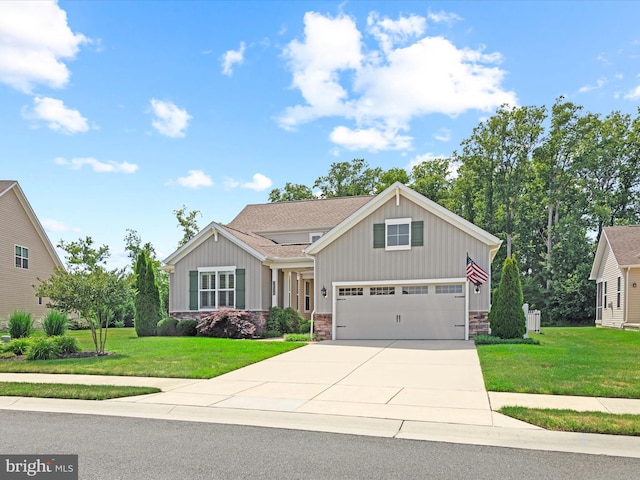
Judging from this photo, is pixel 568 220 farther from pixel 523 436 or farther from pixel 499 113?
pixel 523 436

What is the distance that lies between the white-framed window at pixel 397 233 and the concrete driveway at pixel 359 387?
540 cm

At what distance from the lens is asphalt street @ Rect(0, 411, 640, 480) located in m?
4.99

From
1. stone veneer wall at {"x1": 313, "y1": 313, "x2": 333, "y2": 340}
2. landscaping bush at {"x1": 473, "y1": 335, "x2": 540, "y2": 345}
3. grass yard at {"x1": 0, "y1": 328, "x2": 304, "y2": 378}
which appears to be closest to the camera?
grass yard at {"x1": 0, "y1": 328, "x2": 304, "y2": 378}

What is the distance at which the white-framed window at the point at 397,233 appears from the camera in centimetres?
1933

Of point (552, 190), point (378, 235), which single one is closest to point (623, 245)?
point (552, 190)

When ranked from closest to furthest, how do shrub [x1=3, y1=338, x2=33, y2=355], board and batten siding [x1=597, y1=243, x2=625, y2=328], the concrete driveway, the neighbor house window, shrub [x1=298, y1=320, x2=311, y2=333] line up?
the concrete driveway < shrub [x1=3, y1=338, x2=33, y2=355] < shrub [x1=298, y1=320, x2=311, y2=333] < board and batten siding [x1=597, y1=243, x2=625, y2=328] < the neighbor house window

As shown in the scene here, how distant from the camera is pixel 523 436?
622cm

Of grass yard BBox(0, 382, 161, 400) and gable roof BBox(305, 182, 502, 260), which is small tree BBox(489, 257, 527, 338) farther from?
grass yard BBox(0, 382, 161, 400)

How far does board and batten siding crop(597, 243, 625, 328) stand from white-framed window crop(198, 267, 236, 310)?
743 inches

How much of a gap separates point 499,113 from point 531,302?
14.5m

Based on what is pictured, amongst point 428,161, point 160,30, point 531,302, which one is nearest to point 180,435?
point 160,30

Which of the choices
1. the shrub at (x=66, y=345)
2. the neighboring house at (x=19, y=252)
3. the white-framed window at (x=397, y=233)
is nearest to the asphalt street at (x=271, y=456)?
the shrub at (x=66, y=345)

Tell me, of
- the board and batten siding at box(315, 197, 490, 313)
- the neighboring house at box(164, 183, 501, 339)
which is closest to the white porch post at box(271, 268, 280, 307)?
the neighboring house at box(164, 183, 501, 339)

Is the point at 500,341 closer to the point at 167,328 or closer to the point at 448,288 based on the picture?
the point at 448,288
